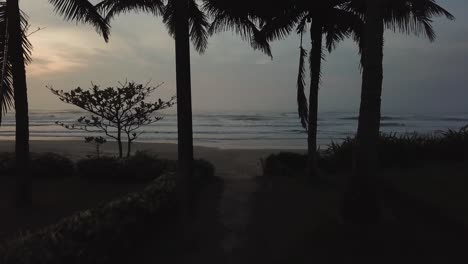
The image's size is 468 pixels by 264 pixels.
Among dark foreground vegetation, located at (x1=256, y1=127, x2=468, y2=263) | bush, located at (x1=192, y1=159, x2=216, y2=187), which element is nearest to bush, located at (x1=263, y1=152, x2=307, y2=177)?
dark foreground vegetation, located at (x1=256, y1=127, x2=468, y2=263)

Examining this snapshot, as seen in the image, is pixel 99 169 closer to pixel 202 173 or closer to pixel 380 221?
pixel 202 173

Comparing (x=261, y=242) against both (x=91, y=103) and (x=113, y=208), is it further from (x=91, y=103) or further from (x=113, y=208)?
(x=91, y=103)

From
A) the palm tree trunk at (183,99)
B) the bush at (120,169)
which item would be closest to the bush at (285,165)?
the bush at (120,169)

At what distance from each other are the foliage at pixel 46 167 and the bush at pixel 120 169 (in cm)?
48

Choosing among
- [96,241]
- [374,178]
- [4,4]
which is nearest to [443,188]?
[374,178]

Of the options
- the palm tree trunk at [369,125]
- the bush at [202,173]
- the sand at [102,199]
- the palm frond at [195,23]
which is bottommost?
the sand at [102,199]

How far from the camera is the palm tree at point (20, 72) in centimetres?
1027

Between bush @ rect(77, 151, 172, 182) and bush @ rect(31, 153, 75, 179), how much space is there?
1.55 ft

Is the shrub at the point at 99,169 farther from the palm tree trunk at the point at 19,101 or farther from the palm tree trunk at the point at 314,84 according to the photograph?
the palm tree trunk at the point at 314,84

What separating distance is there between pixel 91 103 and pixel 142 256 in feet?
39.7

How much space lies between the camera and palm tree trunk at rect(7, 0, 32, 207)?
10258 millimetres

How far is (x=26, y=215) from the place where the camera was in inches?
411

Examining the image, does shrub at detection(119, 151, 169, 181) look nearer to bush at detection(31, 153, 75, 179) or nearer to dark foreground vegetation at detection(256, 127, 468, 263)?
bush at detection(31, 153, 75, 179)

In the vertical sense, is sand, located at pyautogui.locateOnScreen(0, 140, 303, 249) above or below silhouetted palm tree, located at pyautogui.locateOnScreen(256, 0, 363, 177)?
below
